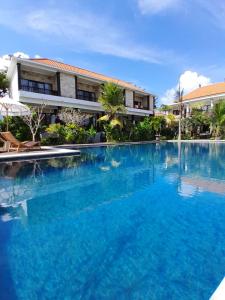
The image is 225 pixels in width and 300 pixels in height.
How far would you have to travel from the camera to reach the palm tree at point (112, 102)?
2550cm

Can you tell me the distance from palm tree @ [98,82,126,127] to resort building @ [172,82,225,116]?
1529cm

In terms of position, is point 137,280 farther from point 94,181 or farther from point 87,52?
point 87,52

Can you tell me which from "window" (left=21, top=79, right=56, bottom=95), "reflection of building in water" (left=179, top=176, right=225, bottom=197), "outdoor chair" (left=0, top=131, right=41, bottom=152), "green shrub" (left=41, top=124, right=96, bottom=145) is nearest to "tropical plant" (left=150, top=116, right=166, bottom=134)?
"green shrub" (left=41, top=124, right=96, bottom=145)

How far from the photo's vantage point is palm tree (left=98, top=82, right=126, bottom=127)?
25.5m

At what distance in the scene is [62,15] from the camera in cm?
1355

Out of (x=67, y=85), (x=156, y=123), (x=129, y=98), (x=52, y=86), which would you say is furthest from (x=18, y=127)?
(x=156, y=123)

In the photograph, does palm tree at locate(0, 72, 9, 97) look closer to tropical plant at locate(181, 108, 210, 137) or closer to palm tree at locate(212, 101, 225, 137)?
tropical plant at locate(181, 108, 210, 137)

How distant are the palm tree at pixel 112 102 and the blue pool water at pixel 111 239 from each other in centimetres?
1749

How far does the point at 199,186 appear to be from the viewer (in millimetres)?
8289

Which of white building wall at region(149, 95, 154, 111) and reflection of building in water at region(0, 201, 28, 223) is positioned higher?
white building wall at region(149, 95, 154, 111)

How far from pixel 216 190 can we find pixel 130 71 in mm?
28402

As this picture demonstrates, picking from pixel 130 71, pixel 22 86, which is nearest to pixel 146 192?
pixel 22 86

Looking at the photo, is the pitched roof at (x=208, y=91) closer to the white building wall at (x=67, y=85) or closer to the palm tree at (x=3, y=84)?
the white building wall at (x=67, y=85)

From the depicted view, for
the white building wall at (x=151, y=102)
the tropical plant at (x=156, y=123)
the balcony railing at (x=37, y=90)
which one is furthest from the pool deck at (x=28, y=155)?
the white building wall at (x=151, y=102)
